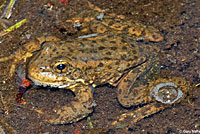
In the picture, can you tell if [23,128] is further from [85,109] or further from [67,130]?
[85,109]

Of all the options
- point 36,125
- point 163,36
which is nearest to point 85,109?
point 36,125

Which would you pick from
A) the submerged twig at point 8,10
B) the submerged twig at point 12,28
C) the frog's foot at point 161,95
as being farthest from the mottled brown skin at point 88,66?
the submerged twig at point 8,10

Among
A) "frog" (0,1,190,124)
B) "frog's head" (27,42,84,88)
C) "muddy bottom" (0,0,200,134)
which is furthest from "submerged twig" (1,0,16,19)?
"frog's head" (27,42,84,88)

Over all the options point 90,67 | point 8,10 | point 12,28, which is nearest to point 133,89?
point 90,67

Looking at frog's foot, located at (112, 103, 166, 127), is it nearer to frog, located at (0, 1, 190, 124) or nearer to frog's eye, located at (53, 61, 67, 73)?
frog, located at (0, 1, 190, 124)

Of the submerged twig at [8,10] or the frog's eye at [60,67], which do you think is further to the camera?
the submerged twig at [8,10]

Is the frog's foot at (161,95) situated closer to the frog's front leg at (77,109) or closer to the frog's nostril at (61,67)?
the frog's front leg at (77,109)
